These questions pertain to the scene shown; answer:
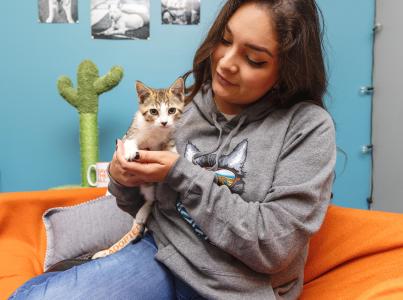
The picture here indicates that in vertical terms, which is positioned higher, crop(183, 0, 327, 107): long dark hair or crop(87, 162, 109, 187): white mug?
crop(183, 0, 327, 107): long dark hair

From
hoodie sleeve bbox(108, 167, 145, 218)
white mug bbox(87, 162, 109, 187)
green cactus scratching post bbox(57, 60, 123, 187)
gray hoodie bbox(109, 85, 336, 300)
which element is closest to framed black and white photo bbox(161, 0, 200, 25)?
green cactus scratching post bbox(57, 60, 123, 187)

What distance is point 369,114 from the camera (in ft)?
6.90

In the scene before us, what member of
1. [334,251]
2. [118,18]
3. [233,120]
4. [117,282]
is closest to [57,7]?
[118,18]

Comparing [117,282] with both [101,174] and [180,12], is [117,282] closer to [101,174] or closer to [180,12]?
[101,174]

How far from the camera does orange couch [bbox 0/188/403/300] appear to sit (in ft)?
3.32

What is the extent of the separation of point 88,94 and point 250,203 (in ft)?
3.89

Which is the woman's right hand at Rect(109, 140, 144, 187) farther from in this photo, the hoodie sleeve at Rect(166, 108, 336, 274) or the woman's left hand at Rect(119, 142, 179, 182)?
the hoodie sleeve at Rect(166, 108, 336, 274)

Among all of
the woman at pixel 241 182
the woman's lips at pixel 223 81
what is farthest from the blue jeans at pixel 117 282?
the woman's lips at pixel 223 81

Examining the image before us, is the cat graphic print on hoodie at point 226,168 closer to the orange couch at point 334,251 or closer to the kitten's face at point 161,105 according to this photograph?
the kitten's face at point 161,105

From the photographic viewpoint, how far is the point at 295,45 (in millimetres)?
958

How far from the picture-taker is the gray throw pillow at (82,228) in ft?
4.80

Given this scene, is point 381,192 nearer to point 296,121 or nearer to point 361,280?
point 361,280

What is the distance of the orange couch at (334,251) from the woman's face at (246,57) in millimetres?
579

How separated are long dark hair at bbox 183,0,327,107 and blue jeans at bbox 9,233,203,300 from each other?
0.62 metres
